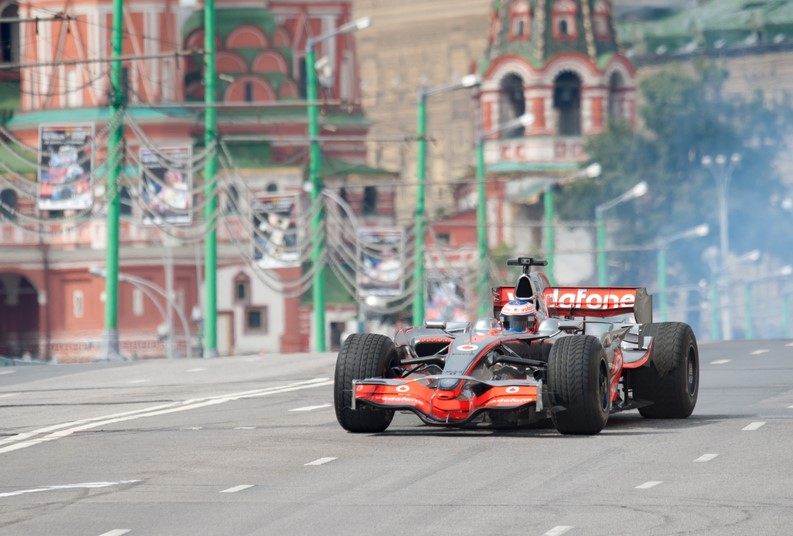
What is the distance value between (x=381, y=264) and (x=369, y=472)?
59948 mm

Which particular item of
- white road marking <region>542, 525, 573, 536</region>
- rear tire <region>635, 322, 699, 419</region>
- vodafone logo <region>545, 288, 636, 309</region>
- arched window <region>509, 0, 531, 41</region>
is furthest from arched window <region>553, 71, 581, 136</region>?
white road marking <region>542, 525, 573, 536</region>

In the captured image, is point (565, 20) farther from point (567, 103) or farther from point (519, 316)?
point (519, 316)

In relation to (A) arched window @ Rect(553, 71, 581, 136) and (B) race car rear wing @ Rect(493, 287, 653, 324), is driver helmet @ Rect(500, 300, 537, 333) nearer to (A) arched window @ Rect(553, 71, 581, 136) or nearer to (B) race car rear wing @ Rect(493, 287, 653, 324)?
(B) race car rear wing @ Rect(493, 287, 653, 324)

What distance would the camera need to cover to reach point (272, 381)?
30312 mm

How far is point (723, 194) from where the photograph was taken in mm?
115438

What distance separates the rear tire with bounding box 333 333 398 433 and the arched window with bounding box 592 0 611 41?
10423cm

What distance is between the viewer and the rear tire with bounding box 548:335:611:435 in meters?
20.1

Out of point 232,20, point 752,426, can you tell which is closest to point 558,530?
point 752,426

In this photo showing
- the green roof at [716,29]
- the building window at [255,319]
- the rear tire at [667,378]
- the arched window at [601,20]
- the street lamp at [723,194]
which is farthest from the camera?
the green roof at [716,29]

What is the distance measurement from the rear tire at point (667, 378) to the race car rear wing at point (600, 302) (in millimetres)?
1193

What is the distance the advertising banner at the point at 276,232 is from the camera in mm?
66938

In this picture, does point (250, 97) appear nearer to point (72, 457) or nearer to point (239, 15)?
point (239, 15)

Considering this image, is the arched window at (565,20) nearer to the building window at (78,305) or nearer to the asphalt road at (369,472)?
the building window at (78,305)

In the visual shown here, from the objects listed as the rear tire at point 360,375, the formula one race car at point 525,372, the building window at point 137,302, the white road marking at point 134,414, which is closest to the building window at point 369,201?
the building window at point 137,302
